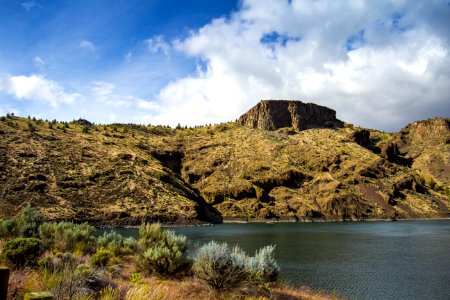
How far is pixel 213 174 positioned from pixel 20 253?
130673 mm

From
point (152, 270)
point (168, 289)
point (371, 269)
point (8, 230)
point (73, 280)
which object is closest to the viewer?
point (73, 280)

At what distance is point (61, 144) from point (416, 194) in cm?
12624

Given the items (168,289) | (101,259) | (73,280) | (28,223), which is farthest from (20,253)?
(28,223)

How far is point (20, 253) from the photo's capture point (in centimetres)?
1287

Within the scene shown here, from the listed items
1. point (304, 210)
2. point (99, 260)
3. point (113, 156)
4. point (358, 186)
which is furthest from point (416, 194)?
point (99, 260)

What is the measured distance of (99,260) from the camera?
17.0 meters

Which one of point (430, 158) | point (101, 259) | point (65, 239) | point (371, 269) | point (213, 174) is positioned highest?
point (430, 158)

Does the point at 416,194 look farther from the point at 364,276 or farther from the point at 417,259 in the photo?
the point at 364,276

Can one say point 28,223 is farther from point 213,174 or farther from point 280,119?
point 280,119

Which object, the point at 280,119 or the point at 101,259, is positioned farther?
the point at 280,119

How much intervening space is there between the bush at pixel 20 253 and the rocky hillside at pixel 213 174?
69692mm

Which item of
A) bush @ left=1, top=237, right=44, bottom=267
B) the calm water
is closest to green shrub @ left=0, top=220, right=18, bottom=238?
bush @ left=1, top=237, right=44, bottom=267

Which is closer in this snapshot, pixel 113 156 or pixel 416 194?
pixel 113 156

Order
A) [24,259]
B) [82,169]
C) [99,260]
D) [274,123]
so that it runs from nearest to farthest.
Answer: [24,259], [99,260], [82,169], [274,123]
